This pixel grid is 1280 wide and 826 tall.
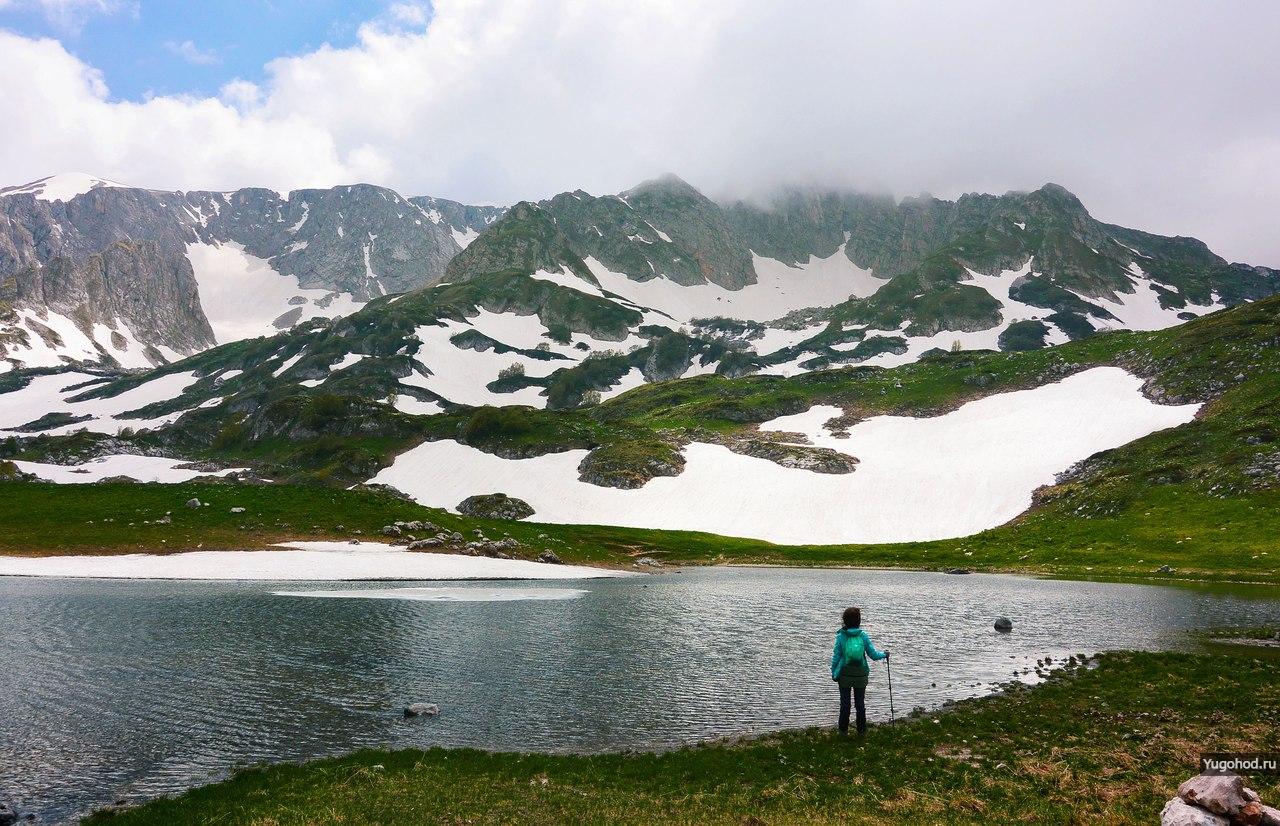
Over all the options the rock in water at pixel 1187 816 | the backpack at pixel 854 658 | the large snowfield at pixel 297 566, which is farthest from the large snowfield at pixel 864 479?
the rock in water at pixel 1187 816

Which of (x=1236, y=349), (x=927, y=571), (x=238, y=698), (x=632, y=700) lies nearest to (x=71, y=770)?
(x=238, y=698)

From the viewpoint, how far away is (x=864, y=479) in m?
136

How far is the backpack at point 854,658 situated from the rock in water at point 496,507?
102m

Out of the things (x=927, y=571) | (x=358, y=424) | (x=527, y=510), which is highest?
(x=358, y=424)

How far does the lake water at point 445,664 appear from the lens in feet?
68.9

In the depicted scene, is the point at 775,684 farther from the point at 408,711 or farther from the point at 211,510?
the point at 211,510

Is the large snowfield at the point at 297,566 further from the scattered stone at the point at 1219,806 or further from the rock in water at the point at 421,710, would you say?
the scattered stone at the point at 1219,806

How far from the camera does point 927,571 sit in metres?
87.0

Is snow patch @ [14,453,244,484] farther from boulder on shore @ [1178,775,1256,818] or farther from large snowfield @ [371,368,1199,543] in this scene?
boulder on shore @ [1178,775,1256,818]

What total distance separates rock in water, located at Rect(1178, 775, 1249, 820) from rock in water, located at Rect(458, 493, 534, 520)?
113m

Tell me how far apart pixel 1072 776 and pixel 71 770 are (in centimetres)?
2465

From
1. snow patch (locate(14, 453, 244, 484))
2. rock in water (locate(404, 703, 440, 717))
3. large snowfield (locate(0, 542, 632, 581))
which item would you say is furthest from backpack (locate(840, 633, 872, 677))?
snow patch (locate(14, 453, 244, 484))

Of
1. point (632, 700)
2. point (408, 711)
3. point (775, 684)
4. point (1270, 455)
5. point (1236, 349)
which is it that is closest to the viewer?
point (408, 711)

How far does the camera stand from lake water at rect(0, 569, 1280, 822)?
2102 cm
